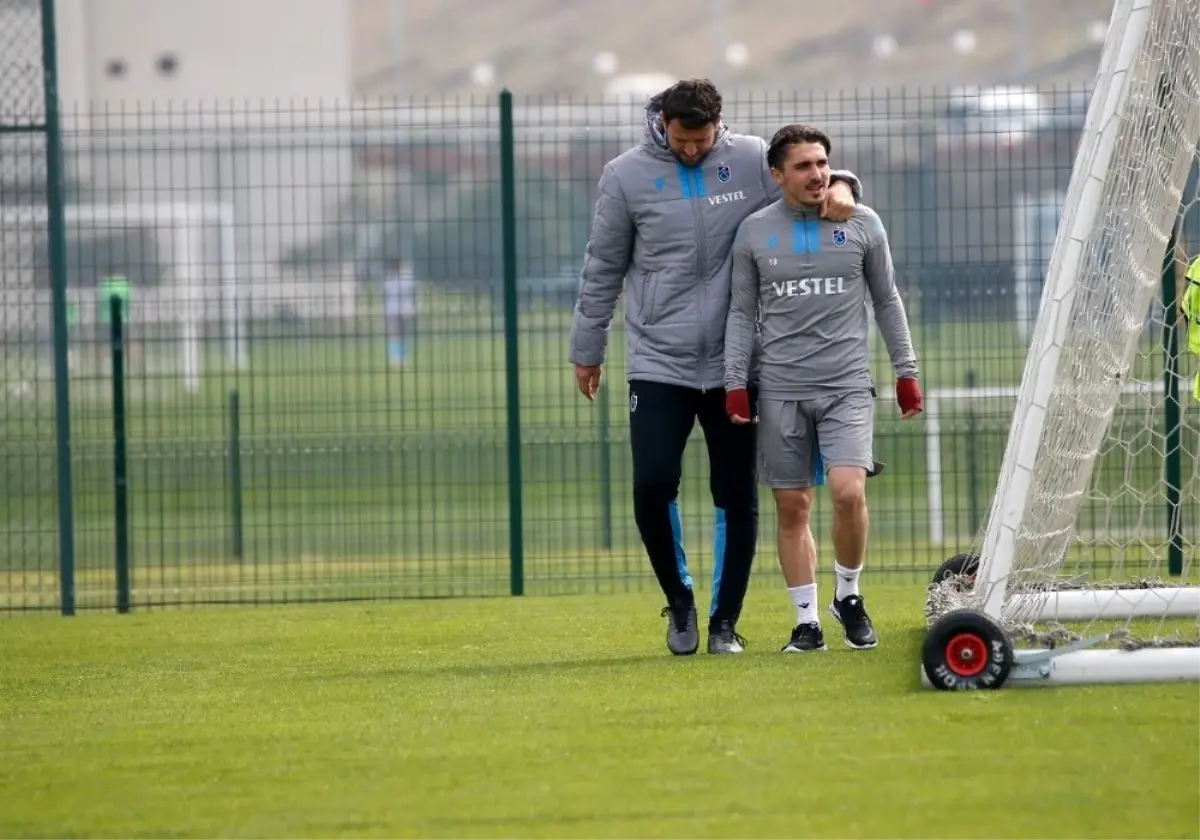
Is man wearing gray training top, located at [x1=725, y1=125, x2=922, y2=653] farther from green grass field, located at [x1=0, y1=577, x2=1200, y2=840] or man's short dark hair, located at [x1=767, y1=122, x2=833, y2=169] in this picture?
green grass field, located at [x1=0, y1=577, x2=1200, y2=840]

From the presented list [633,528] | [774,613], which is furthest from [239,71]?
[774,613]

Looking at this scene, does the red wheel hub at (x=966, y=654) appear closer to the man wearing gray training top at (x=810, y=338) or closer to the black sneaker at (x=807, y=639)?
the man wearing gray training top at (x=810, y=338)

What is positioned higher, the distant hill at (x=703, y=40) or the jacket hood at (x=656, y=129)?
the distant hill at (x=703, y=40)

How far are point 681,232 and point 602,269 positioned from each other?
0.34 metres

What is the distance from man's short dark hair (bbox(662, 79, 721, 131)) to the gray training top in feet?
1.27

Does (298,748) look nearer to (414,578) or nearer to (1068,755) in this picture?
(1068,755)

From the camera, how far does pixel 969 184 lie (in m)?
11.8

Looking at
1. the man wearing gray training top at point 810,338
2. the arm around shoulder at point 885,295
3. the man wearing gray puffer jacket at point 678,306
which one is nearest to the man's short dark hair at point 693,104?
the man wearing gray puffer jacket at point 678,306

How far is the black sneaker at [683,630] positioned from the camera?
816cm

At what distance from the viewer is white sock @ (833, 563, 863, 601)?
314 inches

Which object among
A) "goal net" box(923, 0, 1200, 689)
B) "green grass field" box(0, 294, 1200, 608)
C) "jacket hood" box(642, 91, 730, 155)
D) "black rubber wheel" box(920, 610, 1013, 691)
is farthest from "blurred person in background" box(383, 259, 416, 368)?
"black rubber wheel" box(920, 610, 1013, 691)

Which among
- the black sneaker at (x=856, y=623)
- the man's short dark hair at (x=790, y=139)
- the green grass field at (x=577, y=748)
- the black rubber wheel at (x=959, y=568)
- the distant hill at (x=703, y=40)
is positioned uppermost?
the distant hill at (x=703, y=40)

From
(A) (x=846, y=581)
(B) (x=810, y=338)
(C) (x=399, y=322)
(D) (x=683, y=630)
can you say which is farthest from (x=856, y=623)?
(C) (x=399, y=322)

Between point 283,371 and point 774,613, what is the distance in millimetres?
3986
